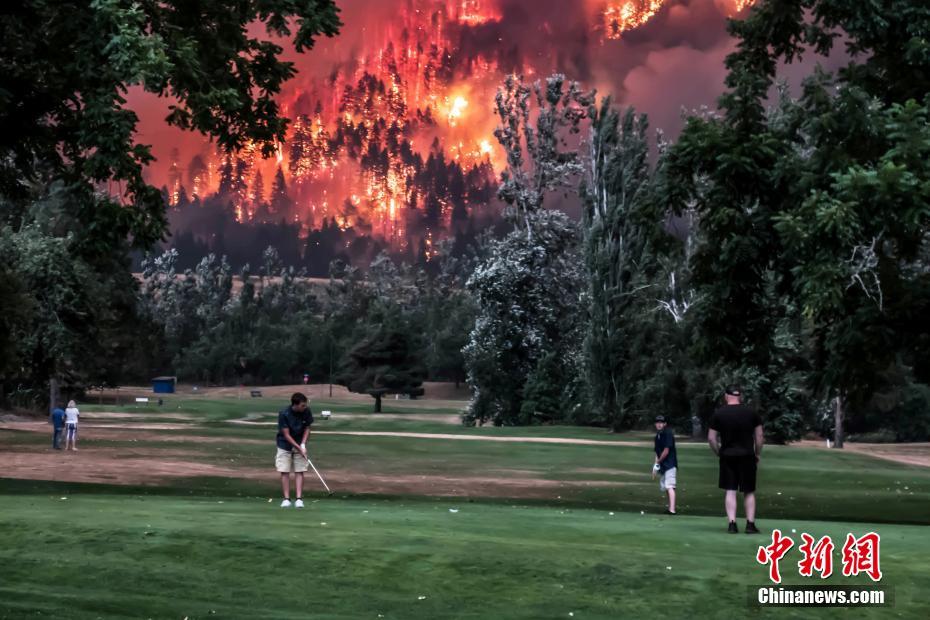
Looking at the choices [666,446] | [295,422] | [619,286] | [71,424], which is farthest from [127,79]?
[619,286]

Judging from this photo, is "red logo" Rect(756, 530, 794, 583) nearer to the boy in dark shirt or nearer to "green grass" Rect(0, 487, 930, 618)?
"green grass" Rect(0, 487, 930, 618)

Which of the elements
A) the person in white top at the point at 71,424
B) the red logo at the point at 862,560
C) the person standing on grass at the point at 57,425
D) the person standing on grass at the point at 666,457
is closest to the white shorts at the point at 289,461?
the person standing on grass at the point at 666,457

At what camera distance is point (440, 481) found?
41.9m

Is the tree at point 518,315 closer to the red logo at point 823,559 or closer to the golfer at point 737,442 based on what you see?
the golfer at point 737,442

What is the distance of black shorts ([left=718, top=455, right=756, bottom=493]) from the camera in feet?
61.3

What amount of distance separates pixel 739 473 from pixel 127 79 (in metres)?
10.8

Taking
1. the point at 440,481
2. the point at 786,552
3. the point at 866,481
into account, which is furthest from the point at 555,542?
the point at 866,481

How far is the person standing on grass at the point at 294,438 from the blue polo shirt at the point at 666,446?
7600 millimetres

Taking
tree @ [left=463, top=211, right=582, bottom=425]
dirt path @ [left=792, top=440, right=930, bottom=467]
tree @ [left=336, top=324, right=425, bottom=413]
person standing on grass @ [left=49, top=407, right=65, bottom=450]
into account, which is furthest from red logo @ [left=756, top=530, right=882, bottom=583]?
tree @ [left=336, top=324, right=425, bottom=413]

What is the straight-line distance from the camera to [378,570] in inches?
631

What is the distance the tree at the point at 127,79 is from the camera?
63.6 ft

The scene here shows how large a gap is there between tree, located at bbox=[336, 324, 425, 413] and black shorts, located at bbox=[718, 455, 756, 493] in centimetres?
9951

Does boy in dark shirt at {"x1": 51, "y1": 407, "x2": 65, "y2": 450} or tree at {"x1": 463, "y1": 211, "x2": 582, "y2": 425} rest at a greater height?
tree at {"x1": 463, "y1": 211, "x2": 582, "y2": 425}

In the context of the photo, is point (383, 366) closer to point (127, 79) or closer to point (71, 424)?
point (71, 424)
